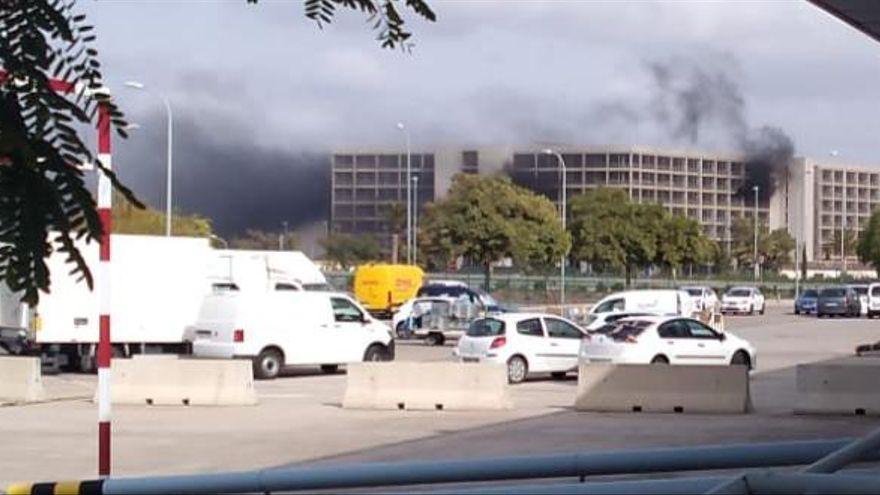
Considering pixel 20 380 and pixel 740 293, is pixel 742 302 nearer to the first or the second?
pixel 740 293

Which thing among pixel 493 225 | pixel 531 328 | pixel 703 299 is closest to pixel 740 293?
pixel 493 225

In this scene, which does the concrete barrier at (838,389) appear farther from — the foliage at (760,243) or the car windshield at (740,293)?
the foliage at (760,243)

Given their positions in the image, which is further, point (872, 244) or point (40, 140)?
point (872, 244)

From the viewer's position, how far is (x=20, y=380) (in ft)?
96.1

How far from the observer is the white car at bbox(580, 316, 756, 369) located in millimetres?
33844

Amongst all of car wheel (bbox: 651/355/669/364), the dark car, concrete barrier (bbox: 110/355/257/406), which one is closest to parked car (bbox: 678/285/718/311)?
the dark car

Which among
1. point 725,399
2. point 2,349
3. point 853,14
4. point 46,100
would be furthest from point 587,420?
point 46,100

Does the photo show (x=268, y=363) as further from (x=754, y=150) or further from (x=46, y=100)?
(x=754, y=150)

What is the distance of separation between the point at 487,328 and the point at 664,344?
12.1 ft

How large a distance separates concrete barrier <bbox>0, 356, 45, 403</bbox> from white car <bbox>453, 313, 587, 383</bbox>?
9324mm

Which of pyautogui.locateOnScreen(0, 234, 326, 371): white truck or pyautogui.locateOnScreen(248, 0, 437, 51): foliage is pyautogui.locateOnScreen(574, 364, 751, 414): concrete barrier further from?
pyautogui.locateOnScreen(248, 0, 437, 51): foliage

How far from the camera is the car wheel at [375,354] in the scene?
3709cm

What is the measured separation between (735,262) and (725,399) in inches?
4191

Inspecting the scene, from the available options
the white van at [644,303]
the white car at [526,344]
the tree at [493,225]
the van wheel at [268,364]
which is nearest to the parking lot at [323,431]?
the white car at [526,344]
